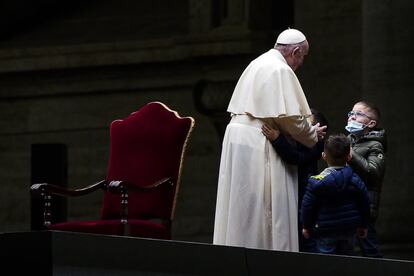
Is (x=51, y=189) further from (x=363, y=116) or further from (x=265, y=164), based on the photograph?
(x=363, y=116)

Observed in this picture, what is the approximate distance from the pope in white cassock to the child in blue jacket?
0.57 feet

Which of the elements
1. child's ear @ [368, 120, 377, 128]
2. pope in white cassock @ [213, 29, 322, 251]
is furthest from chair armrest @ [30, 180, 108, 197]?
child's ear @ [368, 120, 377, 128]

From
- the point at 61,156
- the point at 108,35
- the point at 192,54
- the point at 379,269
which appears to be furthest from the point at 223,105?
the point at 379,269

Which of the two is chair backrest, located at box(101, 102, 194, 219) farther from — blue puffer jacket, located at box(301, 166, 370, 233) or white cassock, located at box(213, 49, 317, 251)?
blue puffer jacket, located at box(301, 166, 370, 233)

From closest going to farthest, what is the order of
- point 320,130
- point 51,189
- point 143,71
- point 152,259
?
1. point 152,259
2. point 320,130
3. point 51,189
4. point 143,71

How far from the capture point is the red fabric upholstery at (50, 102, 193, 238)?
1255 cm

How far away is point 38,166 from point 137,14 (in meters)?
5.35

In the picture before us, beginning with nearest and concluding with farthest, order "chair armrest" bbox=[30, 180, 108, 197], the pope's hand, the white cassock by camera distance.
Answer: the white cassock → the pope's hand → "chair armrest" bbox=[30, 180, 108, 197]

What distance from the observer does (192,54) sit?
61.3 feet

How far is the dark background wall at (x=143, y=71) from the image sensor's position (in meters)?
18.1

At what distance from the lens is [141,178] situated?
12.8 m

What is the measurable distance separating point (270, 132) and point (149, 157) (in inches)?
56.3

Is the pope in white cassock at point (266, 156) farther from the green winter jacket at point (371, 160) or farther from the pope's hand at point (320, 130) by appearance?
the green winter jacket at point (371, 160)

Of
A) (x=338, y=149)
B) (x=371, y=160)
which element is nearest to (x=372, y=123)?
(x=371, y=160)
